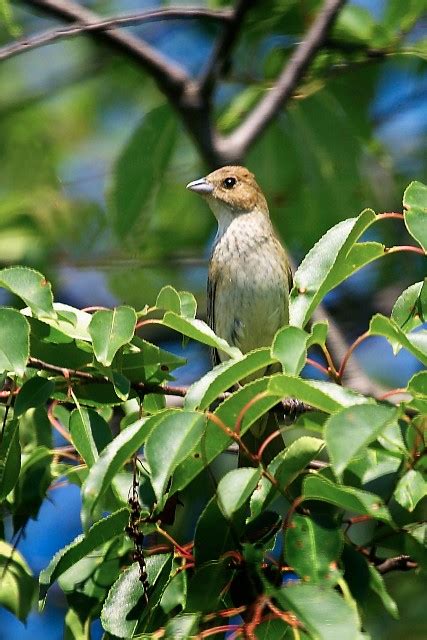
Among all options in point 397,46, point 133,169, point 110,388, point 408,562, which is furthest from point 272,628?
point 397,46

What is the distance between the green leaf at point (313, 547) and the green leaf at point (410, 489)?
239mm

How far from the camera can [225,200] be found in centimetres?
633

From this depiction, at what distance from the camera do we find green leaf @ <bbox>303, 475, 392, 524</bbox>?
2.71m

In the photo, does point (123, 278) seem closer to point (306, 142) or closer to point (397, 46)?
point (306, 142)

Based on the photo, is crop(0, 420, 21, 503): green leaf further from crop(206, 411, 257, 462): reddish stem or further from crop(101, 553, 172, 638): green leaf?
crop(206, 411, 257, 462): reddish stem

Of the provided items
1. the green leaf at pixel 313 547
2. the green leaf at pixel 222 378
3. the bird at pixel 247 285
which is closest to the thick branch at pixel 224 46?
the bird at pixel 247 285

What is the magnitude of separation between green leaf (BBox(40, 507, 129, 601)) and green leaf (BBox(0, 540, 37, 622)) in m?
0.53

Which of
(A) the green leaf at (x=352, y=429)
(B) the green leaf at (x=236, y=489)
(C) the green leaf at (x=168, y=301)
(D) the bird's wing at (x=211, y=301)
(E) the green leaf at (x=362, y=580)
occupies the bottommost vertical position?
(D) the bird's wing at (x=211, y=301)

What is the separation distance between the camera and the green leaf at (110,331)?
10.2 feet

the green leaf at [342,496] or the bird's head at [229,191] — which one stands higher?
the green leaf at [342,496]

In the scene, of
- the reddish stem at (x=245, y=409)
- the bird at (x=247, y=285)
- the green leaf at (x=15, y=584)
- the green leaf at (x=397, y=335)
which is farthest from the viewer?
the bird at (x=247, y=285)

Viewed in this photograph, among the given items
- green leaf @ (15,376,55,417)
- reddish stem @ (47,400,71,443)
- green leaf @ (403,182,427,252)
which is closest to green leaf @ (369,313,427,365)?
green leaf @ (403,182,427,252)

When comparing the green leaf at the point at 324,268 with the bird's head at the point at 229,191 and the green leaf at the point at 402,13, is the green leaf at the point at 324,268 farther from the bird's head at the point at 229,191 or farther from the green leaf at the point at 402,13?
the bird's head at the point at 229,191

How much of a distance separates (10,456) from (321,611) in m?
1.08
